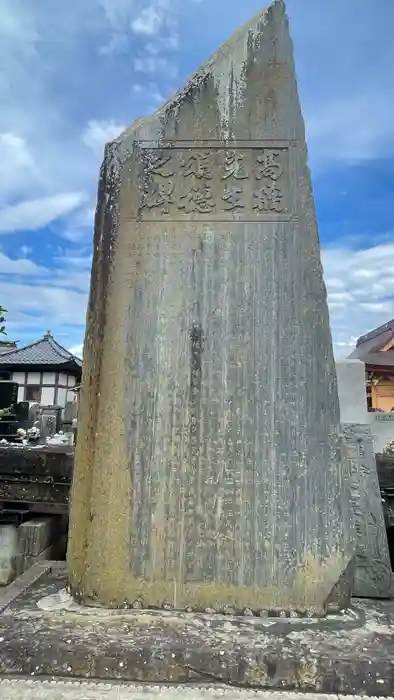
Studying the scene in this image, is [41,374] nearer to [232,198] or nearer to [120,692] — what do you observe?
[232,198]

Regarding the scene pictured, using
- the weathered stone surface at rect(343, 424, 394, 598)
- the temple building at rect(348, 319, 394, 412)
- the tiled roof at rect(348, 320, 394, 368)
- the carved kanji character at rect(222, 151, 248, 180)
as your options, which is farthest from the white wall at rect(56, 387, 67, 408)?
the carved kanji character at rect(222, 151, 248, 180)

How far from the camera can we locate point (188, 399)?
276cm

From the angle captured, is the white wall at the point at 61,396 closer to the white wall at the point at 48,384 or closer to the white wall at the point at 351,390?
the white wall at the point at 48,384

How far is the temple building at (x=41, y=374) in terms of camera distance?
27.6 meters

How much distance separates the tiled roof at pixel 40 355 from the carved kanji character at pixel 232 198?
2586 centimetres

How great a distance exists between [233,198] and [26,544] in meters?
3.37

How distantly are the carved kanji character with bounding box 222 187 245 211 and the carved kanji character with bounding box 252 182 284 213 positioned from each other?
9 cm

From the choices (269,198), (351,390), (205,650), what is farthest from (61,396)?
(205,650)

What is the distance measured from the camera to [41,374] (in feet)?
92.3

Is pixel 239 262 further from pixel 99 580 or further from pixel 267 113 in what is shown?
pixel 99 580

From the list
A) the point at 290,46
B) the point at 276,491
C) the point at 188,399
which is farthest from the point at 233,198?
the point at 276,491

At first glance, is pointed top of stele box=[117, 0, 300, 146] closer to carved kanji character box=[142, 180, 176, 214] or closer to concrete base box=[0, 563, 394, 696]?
carved kanji character box=[142, 180, 176, 214]

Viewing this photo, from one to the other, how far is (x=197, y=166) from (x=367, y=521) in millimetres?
2566

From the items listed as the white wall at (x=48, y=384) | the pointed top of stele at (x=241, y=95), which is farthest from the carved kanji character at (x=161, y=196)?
the white wall at (x=48, y=384)
